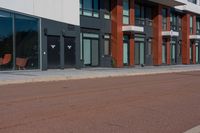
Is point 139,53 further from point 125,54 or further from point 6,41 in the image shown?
point 6,41

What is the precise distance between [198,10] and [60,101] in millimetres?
47195

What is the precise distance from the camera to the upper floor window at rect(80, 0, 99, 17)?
3582 cm

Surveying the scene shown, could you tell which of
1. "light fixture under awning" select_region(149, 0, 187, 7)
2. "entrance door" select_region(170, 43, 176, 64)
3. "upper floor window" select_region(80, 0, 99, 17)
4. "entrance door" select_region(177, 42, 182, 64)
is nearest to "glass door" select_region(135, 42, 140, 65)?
"light fixture under awning" select_region(149, 0, 187, 7)

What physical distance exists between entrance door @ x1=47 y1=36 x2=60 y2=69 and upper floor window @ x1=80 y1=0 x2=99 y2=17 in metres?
4.45

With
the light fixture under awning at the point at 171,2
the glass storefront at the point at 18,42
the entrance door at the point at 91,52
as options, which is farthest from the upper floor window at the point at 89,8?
the light fixture under awning at the point at 171,2

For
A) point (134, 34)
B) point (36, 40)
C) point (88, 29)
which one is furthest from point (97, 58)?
point (36, 40)

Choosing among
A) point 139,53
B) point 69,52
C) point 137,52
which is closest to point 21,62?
point 69,52

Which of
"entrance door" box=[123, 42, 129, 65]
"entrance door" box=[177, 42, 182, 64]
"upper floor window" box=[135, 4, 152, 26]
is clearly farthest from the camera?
"entrance door" box=[177, 42, 182, 64]

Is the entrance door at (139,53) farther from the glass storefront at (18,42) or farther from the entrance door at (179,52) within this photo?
the glass storefront at (18,42)

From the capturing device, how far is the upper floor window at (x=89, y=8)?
35819mm

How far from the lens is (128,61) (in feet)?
140

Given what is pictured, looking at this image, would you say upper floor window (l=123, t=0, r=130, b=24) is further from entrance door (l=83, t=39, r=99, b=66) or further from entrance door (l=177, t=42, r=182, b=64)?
entrance door (l=177, t=42, r=182, b=64)

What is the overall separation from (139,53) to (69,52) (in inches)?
512

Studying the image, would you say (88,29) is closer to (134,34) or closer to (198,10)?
(134,34)
